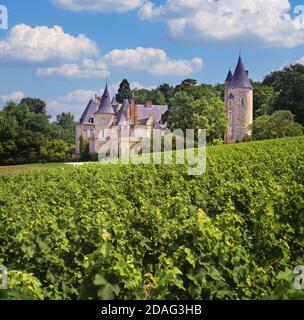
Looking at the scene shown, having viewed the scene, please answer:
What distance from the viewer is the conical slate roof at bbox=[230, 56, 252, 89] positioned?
60.5m

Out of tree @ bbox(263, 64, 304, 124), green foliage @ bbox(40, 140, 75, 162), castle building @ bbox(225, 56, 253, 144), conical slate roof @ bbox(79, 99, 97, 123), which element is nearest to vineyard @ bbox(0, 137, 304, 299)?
green foliage @ bbox(40, 140, 75, 162)

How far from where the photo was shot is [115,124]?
5894 centimetres

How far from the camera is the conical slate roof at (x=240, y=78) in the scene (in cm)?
6053

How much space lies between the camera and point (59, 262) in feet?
20.7

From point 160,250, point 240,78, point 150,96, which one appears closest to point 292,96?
point 240,78

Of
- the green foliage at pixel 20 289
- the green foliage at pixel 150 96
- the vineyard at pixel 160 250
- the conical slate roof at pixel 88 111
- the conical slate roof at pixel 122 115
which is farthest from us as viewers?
the green foliage at pixel 150 96

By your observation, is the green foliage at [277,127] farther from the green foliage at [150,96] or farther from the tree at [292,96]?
the green foliage at [150,96]

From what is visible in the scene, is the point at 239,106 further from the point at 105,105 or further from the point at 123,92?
the point at 123,92

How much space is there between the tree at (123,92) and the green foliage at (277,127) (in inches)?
1362

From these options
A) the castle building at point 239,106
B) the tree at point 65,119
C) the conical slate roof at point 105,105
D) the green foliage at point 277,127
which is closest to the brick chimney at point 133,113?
the conical slate roof at point 105,105

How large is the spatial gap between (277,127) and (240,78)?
15.0 metres

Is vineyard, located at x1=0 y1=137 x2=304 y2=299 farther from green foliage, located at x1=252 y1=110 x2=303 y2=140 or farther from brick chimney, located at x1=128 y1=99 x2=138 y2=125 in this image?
brick chimney, located at x1=128 y1=99 x2=138 y2=125
